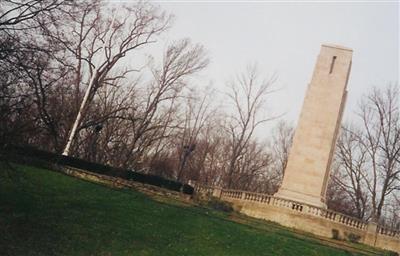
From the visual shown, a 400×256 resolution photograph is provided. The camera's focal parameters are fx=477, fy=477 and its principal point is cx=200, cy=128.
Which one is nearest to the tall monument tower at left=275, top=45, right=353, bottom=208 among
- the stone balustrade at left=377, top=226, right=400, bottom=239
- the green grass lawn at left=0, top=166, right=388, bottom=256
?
the stone balustrade at left=377, top=226, right=400, bottom=239

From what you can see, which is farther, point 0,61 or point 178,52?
point 178,52

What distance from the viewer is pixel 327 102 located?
107 ft

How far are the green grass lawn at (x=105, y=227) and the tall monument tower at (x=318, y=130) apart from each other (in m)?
8.49

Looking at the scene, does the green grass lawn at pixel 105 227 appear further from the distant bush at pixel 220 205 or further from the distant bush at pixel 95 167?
the distant bush at pixel 220 205

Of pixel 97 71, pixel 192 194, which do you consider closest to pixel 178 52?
pixel 97 71

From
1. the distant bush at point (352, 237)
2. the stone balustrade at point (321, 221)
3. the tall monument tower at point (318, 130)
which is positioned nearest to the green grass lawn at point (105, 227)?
the stone balustrade at point (321, 221)

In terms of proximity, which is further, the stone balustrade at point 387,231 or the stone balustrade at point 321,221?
the stone balustrade at point 387,231

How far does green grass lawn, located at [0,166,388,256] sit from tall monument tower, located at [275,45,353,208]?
8.49 metres

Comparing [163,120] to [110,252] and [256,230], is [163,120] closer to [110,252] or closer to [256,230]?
[256,230]

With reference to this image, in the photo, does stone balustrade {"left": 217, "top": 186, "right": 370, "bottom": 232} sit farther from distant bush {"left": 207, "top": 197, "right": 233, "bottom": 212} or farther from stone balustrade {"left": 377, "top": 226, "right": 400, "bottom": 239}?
distant bush {"left": 207, "top": 197, "right": 233, "bottom": 212}

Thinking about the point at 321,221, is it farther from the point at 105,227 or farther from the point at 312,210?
the point at 105,227

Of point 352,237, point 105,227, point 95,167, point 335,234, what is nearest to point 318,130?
point 335,234

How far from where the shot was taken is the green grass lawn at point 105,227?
14422mm

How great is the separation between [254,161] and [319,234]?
125ft
